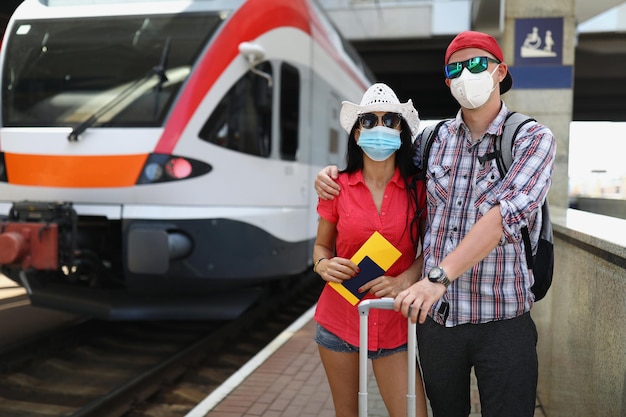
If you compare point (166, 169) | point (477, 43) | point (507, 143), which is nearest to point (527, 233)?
point (507, 143)

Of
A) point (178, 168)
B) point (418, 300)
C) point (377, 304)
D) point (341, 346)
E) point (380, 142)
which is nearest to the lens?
point (418, 300)

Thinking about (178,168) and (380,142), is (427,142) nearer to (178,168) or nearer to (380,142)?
(380,142)

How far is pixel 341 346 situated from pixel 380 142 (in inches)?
31.6

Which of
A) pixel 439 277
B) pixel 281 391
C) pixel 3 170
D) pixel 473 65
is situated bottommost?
pixel 281 391

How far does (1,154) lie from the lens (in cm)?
536

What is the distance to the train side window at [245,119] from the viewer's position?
568cm

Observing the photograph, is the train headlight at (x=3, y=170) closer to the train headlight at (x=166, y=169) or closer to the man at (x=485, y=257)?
the train headlight at (x=166, y=169)

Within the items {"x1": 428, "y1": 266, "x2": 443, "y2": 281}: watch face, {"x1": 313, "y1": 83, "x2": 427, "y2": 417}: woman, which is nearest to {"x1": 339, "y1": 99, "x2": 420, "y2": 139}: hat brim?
{"x1": 313, "y1": 83, "x2": 427, "y2": 417}: woman

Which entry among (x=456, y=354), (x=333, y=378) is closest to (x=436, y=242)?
(x=456, y=354)

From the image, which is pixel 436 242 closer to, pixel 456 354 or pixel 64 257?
pixel 456 354

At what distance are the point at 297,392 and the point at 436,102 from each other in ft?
82.0

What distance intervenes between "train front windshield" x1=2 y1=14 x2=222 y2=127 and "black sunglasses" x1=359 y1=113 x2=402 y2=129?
325 cm

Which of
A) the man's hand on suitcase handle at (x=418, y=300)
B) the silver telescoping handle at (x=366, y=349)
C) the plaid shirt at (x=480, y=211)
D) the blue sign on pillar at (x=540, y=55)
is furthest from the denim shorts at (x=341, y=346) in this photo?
the blue sign on pillar at (x=540, y=55)

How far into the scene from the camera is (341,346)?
252 centimetres
